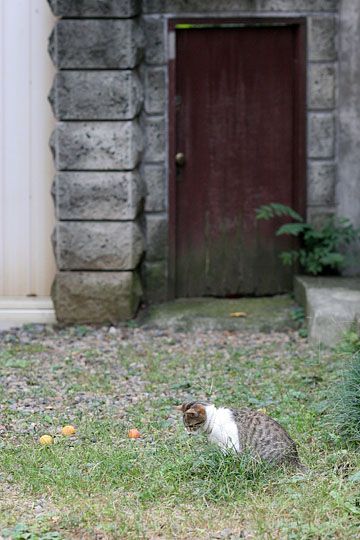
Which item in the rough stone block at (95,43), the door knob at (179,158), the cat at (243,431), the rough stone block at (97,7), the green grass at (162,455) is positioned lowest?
the green grass at (162,455)

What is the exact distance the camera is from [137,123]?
890cm

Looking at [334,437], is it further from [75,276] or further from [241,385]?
[75,276]

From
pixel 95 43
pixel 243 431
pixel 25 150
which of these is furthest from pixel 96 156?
pixel 243 431

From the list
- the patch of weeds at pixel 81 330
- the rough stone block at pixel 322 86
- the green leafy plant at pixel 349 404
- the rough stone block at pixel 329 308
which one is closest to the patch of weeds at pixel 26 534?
the green leafy plant at pixel 349 404

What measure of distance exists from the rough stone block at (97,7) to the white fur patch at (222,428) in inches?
176

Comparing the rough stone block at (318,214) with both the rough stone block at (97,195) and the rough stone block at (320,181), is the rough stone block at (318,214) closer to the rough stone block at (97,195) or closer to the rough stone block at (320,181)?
the rough stone block at (320,181)

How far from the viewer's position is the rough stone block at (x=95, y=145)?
8.71 metres

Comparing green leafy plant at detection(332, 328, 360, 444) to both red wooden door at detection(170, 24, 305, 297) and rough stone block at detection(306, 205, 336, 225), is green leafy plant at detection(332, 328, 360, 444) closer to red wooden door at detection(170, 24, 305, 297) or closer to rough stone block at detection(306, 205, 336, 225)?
rough stone block at detection(306, 205, 336, 225)

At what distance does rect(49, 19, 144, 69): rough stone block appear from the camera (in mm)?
8648

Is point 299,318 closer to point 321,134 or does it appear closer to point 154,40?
point 321,134

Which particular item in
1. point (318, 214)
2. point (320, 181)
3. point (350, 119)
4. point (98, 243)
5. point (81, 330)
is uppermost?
point (350, 119)

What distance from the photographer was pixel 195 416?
16.6 ft

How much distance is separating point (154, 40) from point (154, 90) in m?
0.40

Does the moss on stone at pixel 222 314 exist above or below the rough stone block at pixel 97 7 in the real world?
below
